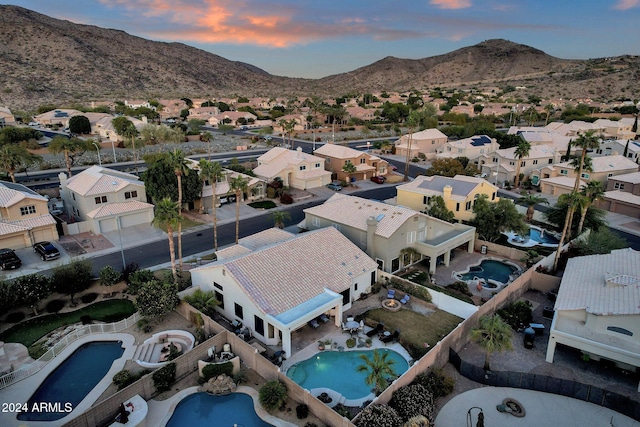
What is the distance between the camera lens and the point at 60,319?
31.0m

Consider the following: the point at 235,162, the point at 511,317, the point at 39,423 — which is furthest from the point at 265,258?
the point at 235,162

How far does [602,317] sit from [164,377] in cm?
2681

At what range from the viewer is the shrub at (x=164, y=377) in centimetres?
2356

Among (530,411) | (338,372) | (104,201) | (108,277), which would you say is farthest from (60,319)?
(530,411)

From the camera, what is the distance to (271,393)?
22516 millimetres

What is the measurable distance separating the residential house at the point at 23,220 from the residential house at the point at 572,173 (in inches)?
2739

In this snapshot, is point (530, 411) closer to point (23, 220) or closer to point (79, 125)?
point (23, 220)

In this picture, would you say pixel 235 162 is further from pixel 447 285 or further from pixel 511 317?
pixel 511 317

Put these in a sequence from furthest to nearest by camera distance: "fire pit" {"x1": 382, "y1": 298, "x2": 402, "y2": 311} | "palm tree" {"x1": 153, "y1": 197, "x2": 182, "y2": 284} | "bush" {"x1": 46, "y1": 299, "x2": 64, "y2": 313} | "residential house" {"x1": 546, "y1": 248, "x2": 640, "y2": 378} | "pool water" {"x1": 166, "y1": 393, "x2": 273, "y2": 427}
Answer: "fire pit" {"x1": 382, "y1": 298, "x2": 402, "y2": 311}, "palm tree" {"x1": 153, "y1": 197, "x2": 182, "y2": 284}, "bush" {"x1": 46, "y1": 299, "x2": 64, "y2": 313}, "residential house" {"x1": 546, "y1": 248, "x2": 640, "y2": 378}, "pool water" {"x1": 166, "y1": 393, "x2": 273, "y2": 427}

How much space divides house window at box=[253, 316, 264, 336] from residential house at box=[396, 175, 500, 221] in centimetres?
2780

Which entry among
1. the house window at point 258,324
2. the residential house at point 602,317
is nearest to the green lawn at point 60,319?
the house window at point 258,324

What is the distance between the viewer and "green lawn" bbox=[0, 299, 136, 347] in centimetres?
2873

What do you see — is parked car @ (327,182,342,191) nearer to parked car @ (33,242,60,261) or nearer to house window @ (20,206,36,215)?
parked car @ (33,242,60,261)

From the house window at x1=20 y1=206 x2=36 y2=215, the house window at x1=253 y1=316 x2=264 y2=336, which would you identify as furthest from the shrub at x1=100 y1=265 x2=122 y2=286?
the house window at x1=20 y1=206 x2=36 y2=215
